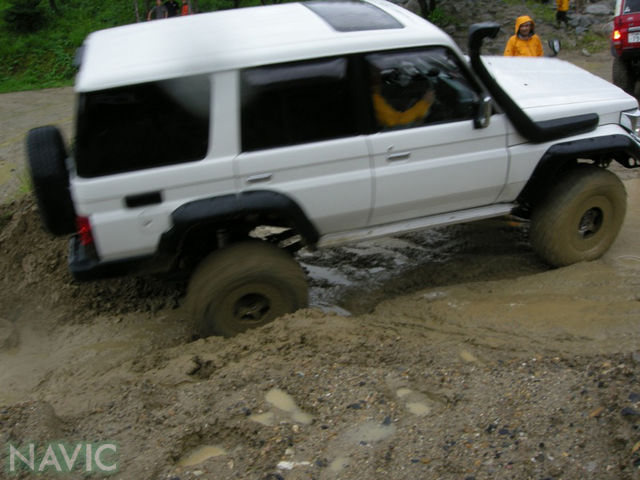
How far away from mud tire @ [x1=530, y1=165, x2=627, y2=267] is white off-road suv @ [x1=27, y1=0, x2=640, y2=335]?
0.06 feet

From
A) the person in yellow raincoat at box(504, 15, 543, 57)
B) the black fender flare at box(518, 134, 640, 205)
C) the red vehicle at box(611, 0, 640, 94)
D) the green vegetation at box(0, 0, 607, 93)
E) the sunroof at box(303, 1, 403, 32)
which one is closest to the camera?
the sunroof at box(303, 1, 403, 32)

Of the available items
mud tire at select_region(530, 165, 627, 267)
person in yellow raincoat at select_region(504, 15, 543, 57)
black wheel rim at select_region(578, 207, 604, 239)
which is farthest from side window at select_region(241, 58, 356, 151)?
person in yellow raincoat at select_region(504, 15, 543, 57)

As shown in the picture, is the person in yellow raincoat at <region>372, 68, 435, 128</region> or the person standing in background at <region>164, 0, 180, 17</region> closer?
→ the person in yellow raincoat at <region>372, 68, 435, 128</region>

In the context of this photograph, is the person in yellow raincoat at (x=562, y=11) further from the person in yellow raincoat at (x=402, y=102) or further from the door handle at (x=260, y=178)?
the door handle at (x=260, y=178)

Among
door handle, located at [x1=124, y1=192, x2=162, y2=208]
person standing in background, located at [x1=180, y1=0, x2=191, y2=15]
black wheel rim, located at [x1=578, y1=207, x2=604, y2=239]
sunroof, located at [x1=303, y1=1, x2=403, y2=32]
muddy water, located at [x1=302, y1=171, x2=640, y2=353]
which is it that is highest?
sunroof, located at [x1=303, y1=1, x2=403, y2=32]

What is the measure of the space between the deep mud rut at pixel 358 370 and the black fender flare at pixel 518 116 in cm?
106

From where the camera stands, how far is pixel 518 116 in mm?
4457

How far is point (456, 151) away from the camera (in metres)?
4.43

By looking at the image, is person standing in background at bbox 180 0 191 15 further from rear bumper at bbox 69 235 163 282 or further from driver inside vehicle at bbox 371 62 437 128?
rear bumper at bbox 69 235 163 282

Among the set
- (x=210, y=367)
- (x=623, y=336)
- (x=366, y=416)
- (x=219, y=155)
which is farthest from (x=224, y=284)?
(x=623, y=336)

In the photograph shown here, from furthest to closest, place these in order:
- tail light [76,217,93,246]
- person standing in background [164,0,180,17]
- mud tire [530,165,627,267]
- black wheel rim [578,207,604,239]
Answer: person standing in background [164,0,180,17] → black wheel rim [578,207,604,239] → mud tire [530,165,627,267] → tail light [76,217,93,246]

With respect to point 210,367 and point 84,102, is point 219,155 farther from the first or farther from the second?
point 210,367

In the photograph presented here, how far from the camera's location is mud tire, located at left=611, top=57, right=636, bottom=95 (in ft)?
32.8

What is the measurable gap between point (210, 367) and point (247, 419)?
0.67m
